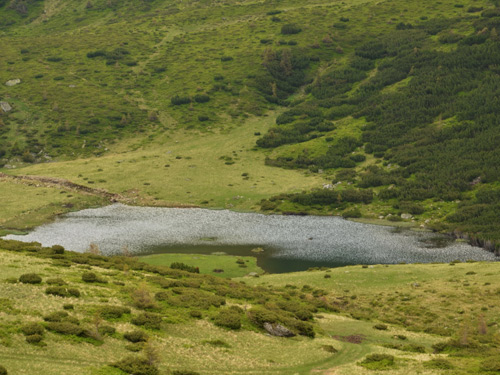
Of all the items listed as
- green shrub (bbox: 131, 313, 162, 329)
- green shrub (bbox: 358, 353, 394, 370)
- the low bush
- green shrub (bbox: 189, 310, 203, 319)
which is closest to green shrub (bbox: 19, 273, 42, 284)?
the low bush

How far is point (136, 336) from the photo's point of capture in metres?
40.0

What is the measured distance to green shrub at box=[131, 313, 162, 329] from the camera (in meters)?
43.2

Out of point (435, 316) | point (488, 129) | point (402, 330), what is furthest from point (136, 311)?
point (488, 129)

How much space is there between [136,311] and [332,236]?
211 feet

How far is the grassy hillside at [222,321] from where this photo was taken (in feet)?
122

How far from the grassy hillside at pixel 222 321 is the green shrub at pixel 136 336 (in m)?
0.11

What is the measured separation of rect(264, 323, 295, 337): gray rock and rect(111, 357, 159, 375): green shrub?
14.2 metres

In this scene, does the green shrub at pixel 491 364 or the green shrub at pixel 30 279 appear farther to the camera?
the green shrub at pixel 30 279

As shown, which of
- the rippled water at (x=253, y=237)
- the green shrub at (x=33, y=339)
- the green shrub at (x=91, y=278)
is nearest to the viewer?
the green shrub at (x=33, y=339)

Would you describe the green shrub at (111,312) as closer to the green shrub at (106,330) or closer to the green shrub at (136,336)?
the green shrub at (106,330)

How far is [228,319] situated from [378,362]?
13.1 meters

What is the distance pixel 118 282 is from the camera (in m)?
52.4

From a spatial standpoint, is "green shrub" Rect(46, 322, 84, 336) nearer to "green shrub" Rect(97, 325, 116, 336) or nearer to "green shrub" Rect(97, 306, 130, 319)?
"green shrub" Rect(97, 325, 116, 336)

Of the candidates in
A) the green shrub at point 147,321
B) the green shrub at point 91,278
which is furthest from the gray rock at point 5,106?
the green shrub at point 147,321
